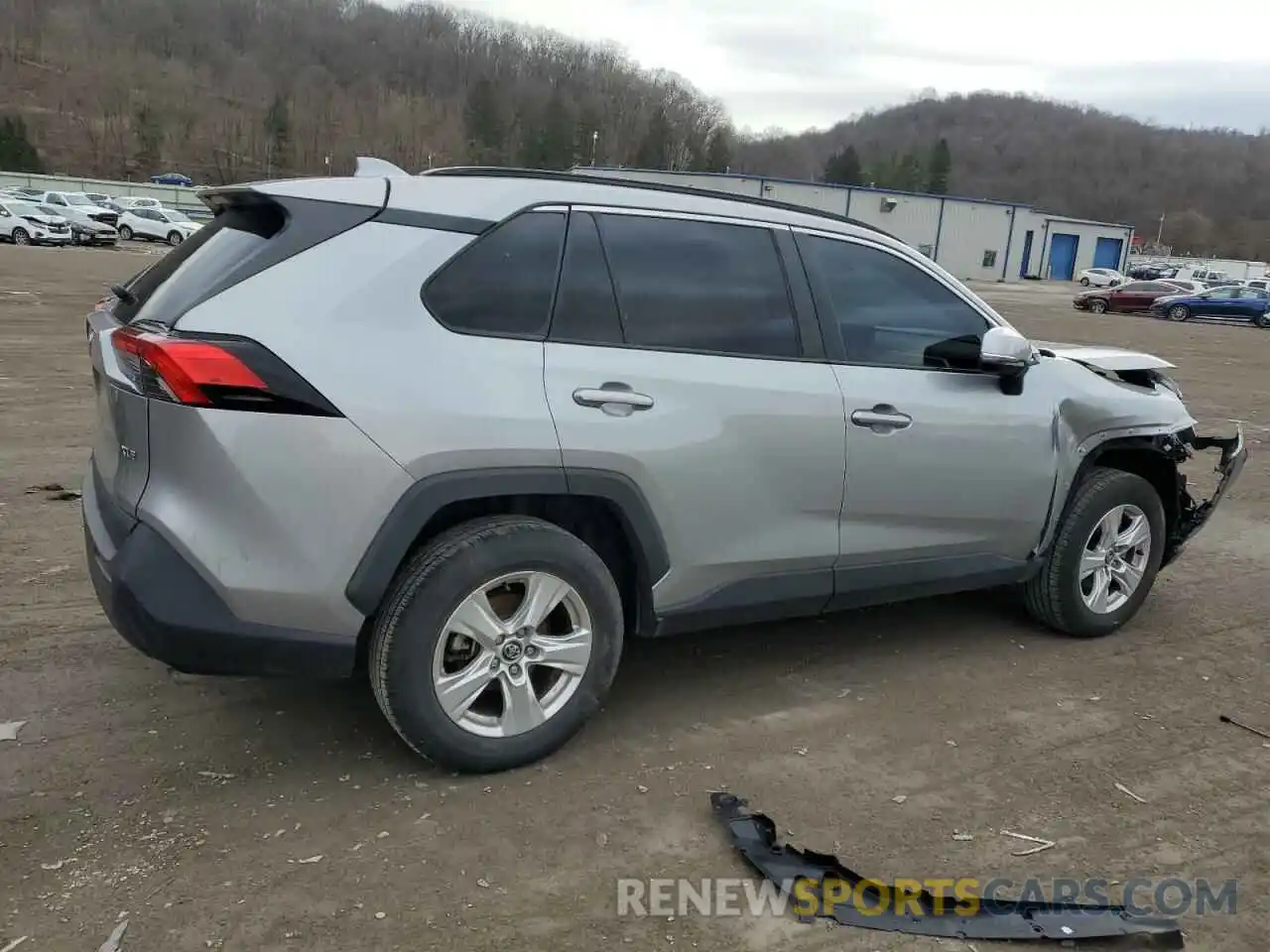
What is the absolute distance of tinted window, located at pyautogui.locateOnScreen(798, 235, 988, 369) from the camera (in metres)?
3.88

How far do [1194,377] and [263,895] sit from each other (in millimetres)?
17921

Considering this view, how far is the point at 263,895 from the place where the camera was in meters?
2.68

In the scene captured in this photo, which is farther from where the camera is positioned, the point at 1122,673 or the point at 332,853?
the point at 1122,673

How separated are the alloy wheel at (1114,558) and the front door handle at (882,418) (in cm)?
140

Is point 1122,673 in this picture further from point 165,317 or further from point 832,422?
point 165,317

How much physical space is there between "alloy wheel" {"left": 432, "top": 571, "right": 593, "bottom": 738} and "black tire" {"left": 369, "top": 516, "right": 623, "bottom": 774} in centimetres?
3

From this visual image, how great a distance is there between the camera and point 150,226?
41000 mm

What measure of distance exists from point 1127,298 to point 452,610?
41.7 m

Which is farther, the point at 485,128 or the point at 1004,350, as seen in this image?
the point at 485,128

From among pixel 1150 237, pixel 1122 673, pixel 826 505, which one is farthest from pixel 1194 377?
pixel 1150 237

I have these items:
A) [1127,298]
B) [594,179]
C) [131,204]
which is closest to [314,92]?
[131,204]

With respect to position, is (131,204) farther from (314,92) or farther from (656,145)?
(314,92)

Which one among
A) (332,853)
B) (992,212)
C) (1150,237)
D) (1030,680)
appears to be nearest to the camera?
(332,853)

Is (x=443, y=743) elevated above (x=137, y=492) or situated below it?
below
